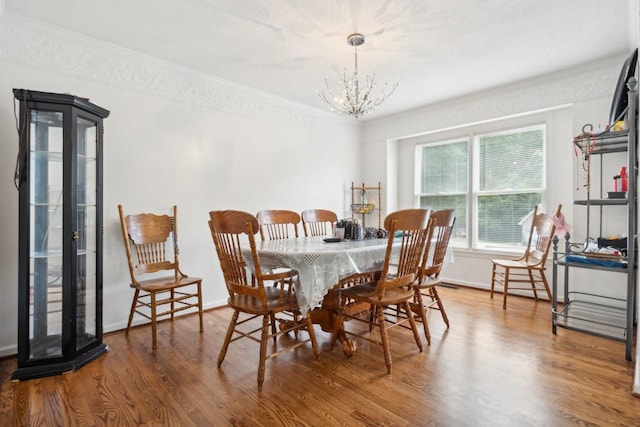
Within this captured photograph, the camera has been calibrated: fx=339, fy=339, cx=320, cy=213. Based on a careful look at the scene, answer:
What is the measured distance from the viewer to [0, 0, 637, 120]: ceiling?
2416 mm

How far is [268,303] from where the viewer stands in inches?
85.4

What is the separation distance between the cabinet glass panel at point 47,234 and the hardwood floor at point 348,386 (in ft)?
1.11

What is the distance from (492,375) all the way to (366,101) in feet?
7.48

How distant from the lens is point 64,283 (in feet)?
7.46

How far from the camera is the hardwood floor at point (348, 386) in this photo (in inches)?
67.9

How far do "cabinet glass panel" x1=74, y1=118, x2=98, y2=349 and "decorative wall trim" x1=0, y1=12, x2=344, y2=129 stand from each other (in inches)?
30.7

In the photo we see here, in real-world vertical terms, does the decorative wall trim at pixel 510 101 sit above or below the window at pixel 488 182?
above

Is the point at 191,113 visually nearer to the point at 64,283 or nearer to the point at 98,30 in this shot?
the point at 98,30

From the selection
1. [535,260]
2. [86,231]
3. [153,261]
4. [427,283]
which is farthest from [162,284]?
[535,260]

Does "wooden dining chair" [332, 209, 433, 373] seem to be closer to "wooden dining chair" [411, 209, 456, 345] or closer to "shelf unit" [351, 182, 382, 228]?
"wooden dining chair" [411, 209, 456, 345]

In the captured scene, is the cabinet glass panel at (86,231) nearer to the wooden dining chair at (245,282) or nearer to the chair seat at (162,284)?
the chair seat at (162,284)

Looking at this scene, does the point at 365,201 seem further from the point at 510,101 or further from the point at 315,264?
the point at 315,264

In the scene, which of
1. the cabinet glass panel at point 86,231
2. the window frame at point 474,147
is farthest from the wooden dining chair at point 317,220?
the window frame at point 474,147

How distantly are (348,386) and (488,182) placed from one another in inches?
138
